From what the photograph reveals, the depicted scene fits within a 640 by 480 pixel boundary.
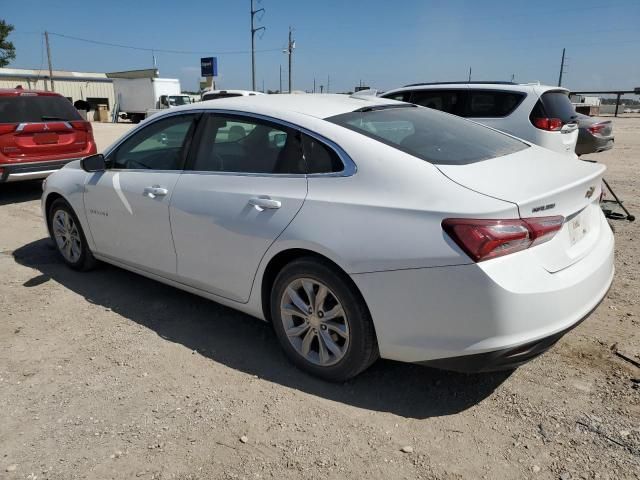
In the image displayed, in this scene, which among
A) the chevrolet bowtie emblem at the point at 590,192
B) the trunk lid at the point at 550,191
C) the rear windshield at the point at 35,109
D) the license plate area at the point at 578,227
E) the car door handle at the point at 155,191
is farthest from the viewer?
the rear windshield at the point at 35,109

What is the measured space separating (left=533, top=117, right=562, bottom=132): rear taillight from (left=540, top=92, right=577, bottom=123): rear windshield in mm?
86

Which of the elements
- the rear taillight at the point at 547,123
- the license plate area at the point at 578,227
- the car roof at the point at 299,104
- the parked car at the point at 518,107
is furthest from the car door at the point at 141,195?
the rear taillight at the point at 547,123

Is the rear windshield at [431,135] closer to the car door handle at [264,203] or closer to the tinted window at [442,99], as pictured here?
the car door handle at [264,203]

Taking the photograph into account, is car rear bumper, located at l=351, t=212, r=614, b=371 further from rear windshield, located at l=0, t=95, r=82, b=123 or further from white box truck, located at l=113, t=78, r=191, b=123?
white box truck, located at l=113, t=78, r=191, b=123

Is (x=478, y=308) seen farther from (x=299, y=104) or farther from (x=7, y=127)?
(x=7, y=127)

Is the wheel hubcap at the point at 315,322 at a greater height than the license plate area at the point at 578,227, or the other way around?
the license plate area at the point at 578,227

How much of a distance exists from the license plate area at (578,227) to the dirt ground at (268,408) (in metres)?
0.86

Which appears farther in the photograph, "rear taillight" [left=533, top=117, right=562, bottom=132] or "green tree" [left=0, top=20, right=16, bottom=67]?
"green tree" [left=0, top=20, right=16, bottom=67]

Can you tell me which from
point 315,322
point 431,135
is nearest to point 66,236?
point 315,322

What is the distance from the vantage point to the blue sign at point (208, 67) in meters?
38.8

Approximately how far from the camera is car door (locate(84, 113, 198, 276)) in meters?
3.75

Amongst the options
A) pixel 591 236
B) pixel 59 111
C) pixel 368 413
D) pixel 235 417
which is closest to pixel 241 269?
pixel 235 417

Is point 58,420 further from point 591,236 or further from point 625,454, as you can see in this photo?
point 591,236

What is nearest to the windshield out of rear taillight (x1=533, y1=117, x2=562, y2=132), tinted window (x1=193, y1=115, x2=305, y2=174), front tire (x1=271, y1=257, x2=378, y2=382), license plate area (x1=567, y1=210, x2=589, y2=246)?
rear taillight (x1=533, y1=117, x2=562, y2=132)
